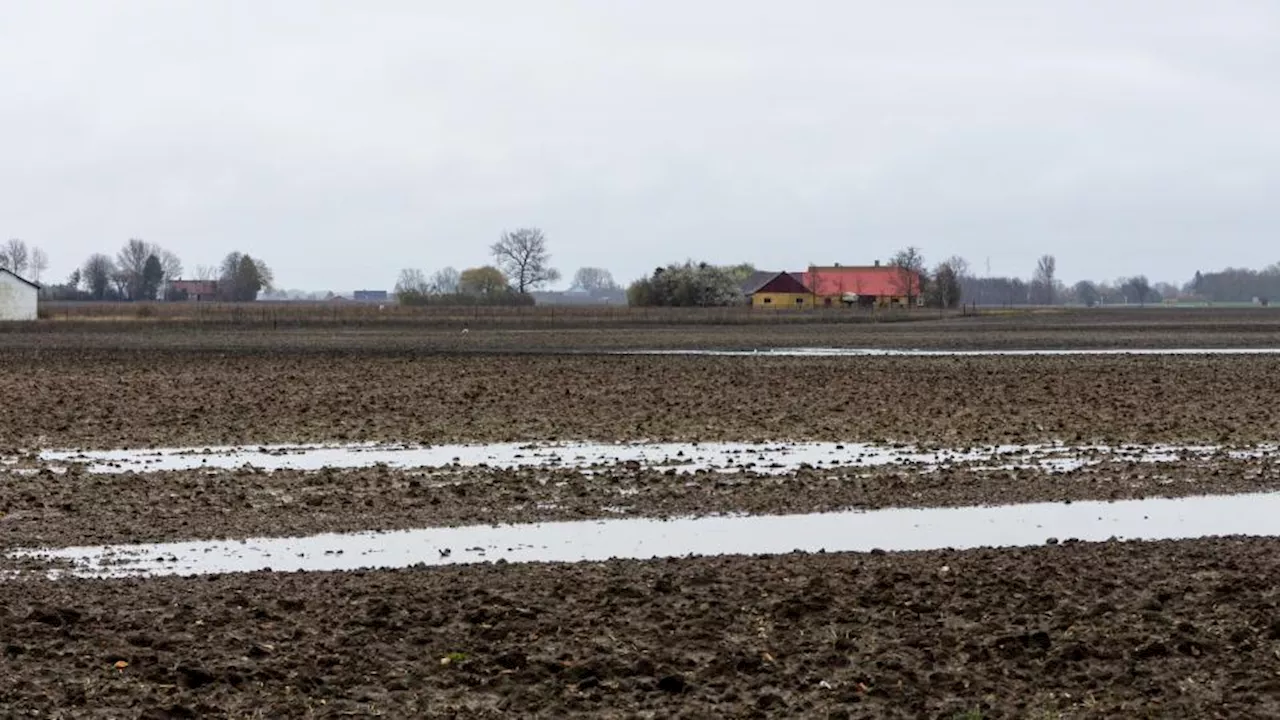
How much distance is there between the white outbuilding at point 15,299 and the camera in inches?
3477

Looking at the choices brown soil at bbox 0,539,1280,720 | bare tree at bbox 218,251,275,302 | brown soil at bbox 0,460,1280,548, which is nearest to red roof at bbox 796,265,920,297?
bare tree at bbox 218,251,275,302

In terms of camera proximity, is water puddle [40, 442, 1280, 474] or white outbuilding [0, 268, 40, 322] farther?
white outbuilding [0, 268, 40, 322]

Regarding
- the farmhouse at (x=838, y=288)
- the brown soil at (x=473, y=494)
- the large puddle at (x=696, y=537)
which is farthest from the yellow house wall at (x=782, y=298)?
the large puddle at (x=696, y=537)

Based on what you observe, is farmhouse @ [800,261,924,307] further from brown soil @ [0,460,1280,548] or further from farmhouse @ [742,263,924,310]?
brown soil @ [0,460,1280,548]

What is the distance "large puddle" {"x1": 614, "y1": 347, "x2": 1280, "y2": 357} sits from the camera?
4919cm

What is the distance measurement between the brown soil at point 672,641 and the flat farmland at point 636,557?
0.03 metres

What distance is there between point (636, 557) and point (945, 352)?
39.3 metres

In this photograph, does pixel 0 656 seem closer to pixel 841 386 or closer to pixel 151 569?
pixel 151 569

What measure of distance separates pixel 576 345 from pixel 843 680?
47666 mm

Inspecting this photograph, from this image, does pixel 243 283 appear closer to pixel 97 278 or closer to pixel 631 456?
pixel 97 278

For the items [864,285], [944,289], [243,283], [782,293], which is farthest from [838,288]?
[243,283]

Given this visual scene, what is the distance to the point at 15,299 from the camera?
293 ft

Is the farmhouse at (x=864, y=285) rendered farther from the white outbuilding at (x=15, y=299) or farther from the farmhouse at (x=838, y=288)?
the white outbuilding at (x=15, y=299)

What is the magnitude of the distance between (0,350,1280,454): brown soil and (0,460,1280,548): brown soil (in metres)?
4.20
